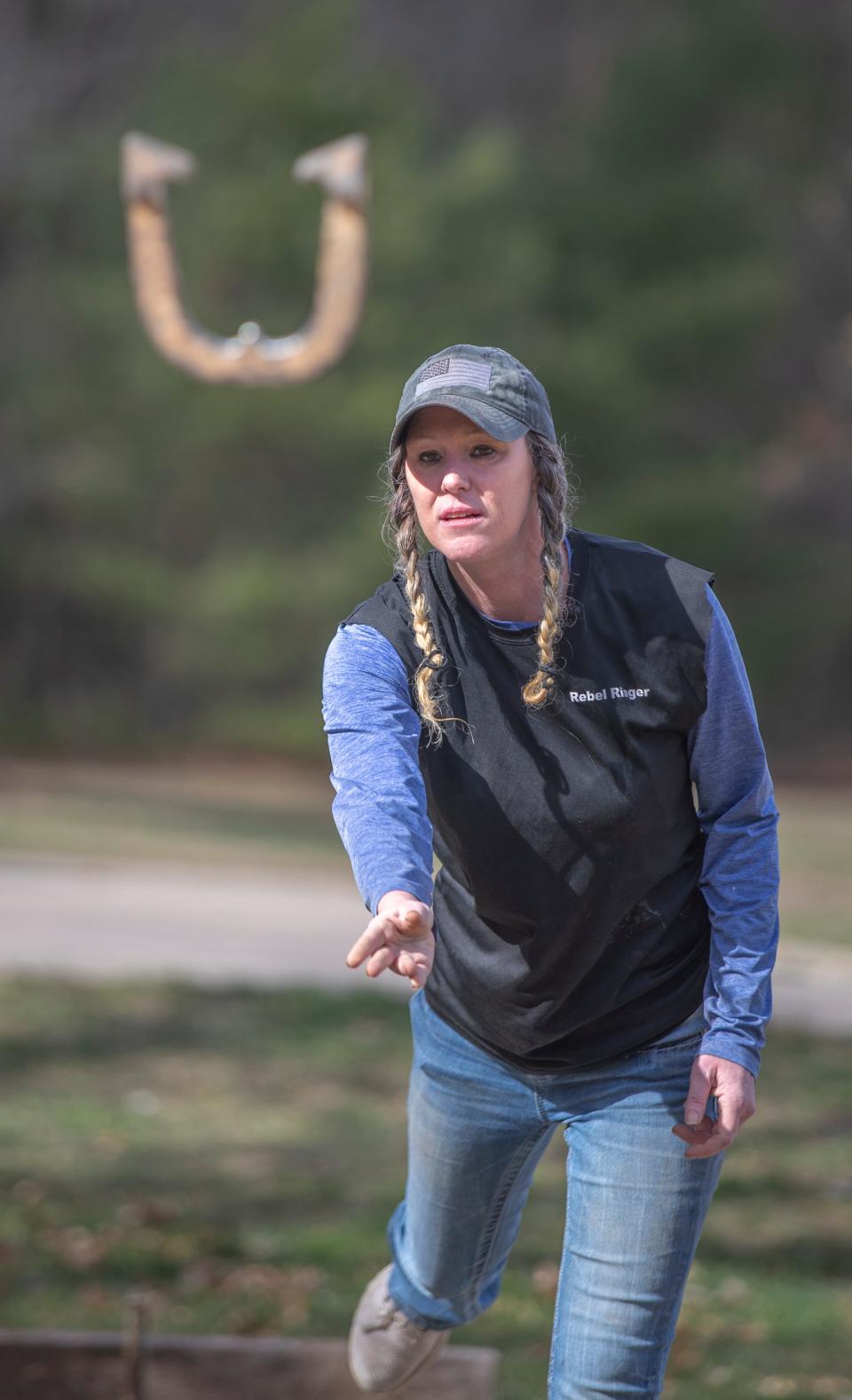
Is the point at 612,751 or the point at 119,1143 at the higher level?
the point at 612,751

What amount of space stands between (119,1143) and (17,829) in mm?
9626

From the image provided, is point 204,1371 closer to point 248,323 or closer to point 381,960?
point 381,960

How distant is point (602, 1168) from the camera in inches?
115

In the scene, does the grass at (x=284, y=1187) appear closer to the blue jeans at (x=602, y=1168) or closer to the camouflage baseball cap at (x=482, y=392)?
the blue jeans at (x=602, y=1168)

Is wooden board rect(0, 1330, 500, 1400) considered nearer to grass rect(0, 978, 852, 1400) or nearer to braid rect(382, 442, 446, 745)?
grass rect(0, 978, 852, 1400)

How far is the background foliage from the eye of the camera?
24.4 m

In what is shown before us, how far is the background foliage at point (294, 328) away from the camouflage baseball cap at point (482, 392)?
2061 cm

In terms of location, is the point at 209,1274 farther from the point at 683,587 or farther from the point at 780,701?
the point at 780,701

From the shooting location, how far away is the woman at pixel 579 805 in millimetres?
2678

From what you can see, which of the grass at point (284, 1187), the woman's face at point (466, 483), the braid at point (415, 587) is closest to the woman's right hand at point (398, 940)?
the braid at point (415, 587)

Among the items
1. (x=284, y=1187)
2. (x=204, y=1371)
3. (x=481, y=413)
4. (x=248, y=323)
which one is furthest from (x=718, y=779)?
(x=284, y=1187)

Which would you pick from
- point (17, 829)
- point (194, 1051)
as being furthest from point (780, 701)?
point (194, 1051)

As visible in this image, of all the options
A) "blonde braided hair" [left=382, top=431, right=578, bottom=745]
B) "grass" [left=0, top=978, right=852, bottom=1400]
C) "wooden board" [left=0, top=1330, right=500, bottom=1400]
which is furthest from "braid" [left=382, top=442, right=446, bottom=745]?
"grass" [left=0, top=978, right=852, bottom=1400]

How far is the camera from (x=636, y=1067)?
2.94m
